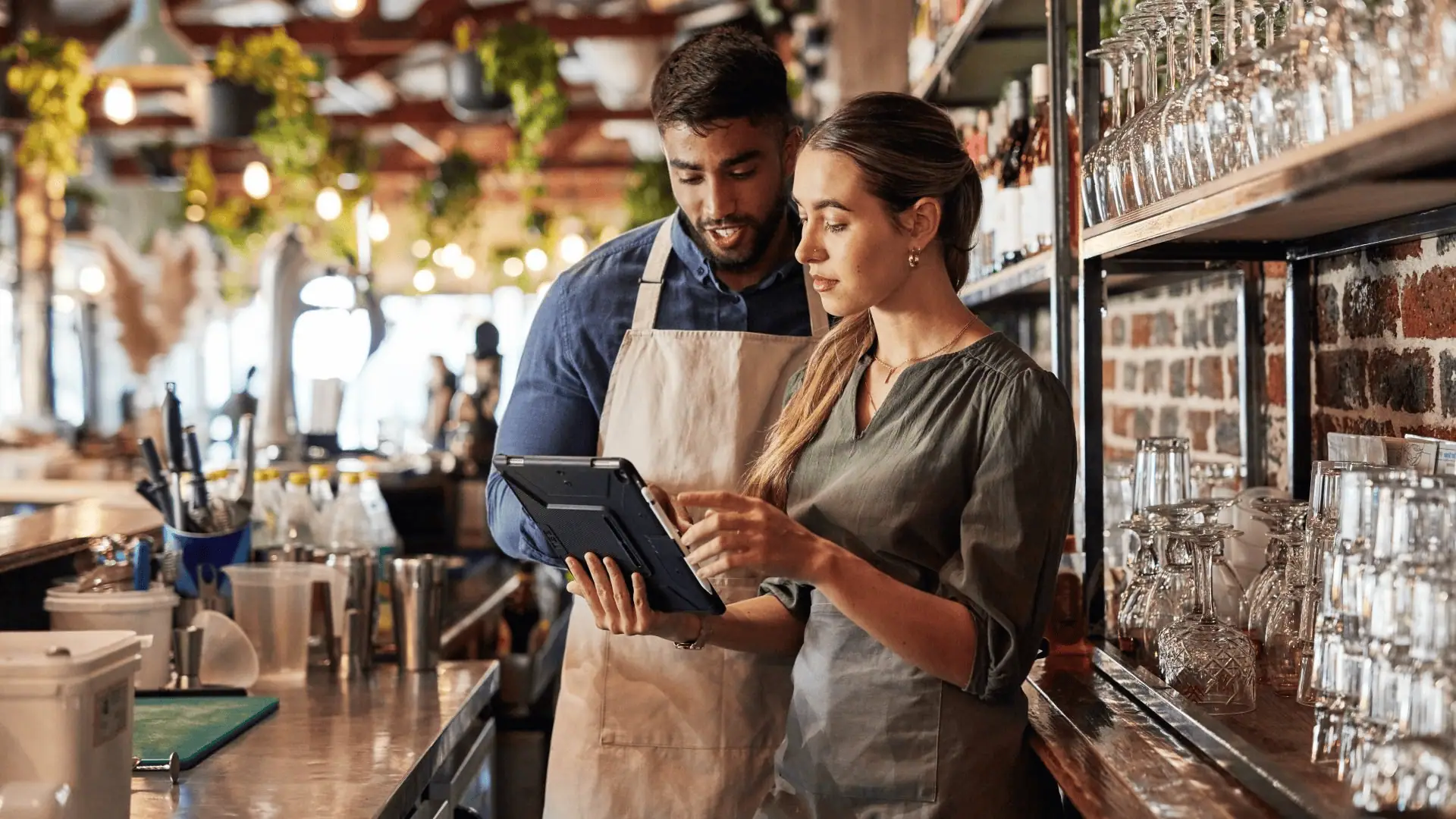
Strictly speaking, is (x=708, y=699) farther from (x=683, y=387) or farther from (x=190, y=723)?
(x=190, y=723)

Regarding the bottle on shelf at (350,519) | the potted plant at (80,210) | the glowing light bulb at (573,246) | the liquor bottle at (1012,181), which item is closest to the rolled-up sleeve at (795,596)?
the liquor bottle at (1012,181)

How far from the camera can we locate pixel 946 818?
1.59 meters

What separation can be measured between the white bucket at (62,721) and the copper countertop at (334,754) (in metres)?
0.20

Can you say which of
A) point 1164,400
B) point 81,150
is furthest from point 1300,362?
Answer: point 81,150

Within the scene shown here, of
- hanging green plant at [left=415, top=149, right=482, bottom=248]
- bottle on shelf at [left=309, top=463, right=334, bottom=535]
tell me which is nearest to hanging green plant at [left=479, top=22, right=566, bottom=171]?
hanging green plant at [left=415, top=149, right=482, bottom=248]

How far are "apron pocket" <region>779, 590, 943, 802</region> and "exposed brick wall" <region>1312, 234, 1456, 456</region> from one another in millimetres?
825

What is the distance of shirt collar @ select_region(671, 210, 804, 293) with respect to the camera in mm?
2197

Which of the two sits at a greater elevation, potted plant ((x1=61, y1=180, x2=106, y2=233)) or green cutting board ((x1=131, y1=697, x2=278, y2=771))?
potted plant ((x1=61, y1=180, x2=106, y2=233))

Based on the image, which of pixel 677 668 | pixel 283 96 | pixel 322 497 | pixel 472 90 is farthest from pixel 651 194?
pixel 677 668

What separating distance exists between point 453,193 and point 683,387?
819 centimetres

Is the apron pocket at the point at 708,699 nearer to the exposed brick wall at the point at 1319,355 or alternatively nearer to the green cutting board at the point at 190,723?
the green cutting board at the point at 190,723

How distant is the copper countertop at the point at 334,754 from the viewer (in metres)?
1.82

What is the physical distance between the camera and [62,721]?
60.6 inches

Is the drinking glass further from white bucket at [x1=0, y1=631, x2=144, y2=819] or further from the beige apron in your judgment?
white bucket at [x1=0, y1=631, x2=144, y2=819]
